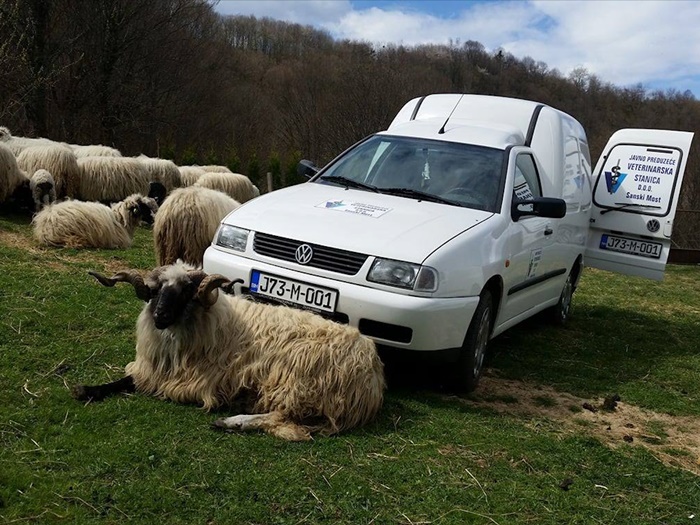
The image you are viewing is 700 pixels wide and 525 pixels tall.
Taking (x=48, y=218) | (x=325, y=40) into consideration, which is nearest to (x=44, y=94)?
(x=48, y=218)

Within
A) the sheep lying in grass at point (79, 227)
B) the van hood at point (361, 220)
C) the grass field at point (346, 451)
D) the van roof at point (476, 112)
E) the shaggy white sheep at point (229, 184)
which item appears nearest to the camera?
the grass field at point (346, 451)

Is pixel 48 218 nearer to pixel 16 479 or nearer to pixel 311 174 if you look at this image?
pixel 311 174

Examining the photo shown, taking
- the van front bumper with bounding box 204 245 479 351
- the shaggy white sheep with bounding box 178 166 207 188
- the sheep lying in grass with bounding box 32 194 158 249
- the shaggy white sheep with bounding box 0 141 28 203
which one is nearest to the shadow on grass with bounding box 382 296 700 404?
the van front bumper with bounding box 204 245 479 351

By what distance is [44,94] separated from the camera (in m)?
26.4

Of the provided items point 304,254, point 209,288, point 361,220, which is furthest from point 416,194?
point 209,288

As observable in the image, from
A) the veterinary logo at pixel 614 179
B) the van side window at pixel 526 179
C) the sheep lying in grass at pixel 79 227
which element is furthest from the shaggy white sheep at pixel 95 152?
the van side window at pixel 526 179

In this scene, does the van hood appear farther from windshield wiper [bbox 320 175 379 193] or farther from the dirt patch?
the dirt patch

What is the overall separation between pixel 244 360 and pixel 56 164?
33.0ft

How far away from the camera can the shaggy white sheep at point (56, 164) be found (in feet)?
43.6

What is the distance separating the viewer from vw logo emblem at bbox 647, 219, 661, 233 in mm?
9172

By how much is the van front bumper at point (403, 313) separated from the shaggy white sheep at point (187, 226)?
290 cm

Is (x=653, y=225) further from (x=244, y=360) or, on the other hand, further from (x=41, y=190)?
(x=41, y=190)

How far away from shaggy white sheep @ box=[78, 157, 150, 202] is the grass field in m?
7.28

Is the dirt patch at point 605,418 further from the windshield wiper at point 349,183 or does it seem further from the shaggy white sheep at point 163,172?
the shaggy white sheep at point 163,172
